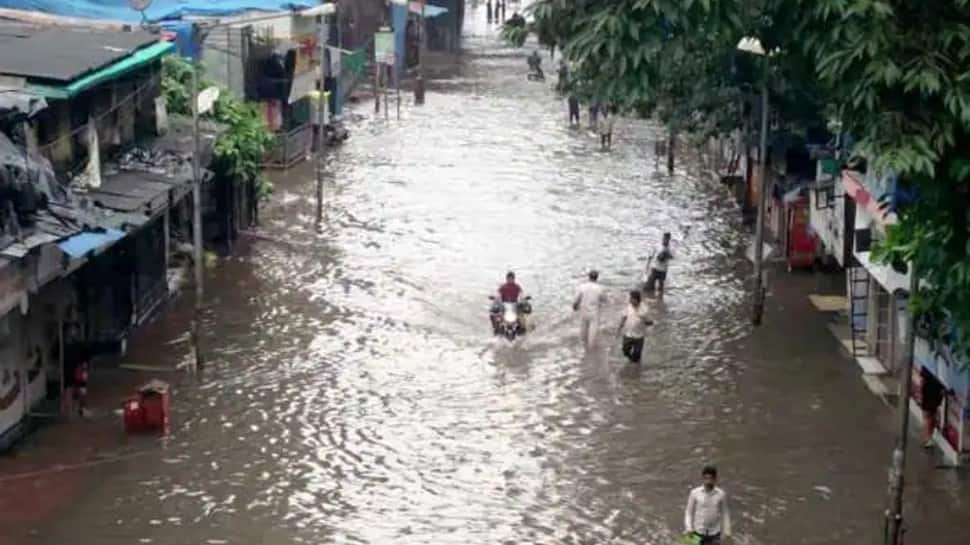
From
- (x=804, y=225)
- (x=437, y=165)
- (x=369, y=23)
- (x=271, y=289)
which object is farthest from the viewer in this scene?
(x=369, y=23)

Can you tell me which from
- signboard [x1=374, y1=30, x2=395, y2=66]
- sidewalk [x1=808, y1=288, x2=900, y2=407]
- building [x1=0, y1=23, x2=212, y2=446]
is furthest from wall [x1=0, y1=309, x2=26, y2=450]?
signboard [x1=374, y1=30, x2=395, y2=66]

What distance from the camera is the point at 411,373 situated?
2266 cm

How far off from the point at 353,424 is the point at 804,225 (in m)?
11.9

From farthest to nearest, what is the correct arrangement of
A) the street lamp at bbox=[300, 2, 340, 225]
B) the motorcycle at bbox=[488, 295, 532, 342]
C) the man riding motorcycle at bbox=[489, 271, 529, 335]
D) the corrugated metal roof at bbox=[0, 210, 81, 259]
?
the street lamp at bbox=[300, 2, 340, 225] → the man riding motorcycle at bbox=[489, 271, 529, 335] → the motorcycle at bbox=[488, 295, 532, 342] → the corrugated metal roof at bbox=[0, 210, 81, 259]

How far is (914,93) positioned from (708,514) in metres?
4.47

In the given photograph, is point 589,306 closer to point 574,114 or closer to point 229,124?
point 229,124

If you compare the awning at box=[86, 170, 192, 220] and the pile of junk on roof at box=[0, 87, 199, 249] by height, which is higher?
the pile of junk on roof at box=[0, 87, 199, 249]

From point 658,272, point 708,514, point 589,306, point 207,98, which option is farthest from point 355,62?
point 708,514

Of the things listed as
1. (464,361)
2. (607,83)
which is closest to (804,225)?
(464,361)

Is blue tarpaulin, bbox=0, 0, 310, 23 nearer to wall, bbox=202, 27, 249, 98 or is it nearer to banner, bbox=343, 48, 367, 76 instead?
wall, bbox=202, 27, 249, 98

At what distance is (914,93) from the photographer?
1209cm

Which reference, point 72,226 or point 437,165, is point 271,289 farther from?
point 437,165

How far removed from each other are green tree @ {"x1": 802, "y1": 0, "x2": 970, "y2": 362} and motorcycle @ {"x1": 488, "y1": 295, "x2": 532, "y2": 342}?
12055 millimetres

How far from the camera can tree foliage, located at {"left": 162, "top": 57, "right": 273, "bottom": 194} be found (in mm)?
28391
